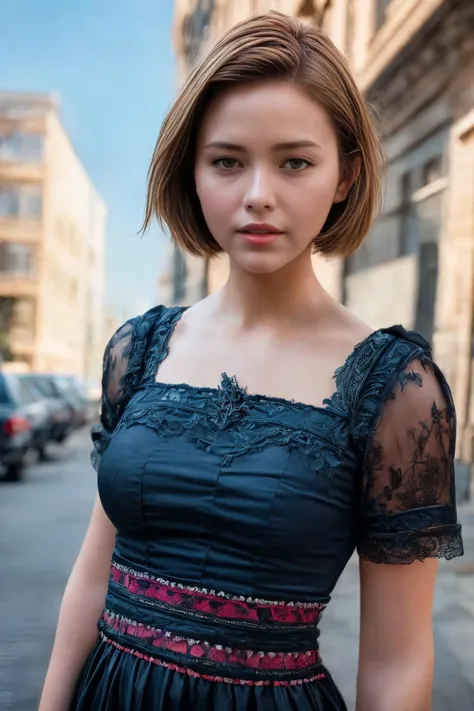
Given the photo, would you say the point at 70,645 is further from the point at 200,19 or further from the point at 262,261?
the point at 200,19

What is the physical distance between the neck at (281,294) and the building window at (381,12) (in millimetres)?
7605

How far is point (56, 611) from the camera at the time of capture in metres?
4.23

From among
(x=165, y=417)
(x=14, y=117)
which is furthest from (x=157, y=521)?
(x=14, y=117)

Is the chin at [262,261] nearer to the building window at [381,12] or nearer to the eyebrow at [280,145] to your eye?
the eyebrow at [280,145]

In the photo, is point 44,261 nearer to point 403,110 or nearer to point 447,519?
point 403,110

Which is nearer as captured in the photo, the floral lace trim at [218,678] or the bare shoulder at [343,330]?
the floral lace trim at [218,678]

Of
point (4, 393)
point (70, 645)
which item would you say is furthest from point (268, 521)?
point (4, 393)

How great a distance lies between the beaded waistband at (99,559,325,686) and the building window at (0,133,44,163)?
80.2 ft

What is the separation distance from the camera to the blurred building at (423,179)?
256 inches

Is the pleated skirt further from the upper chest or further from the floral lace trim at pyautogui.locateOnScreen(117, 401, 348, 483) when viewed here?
the upper chest

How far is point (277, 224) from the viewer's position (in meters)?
1.17

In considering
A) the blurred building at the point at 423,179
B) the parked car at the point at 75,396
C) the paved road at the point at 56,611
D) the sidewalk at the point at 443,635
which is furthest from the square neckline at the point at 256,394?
the parked car at the point at 75,396

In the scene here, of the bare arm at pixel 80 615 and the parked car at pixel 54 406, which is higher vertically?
the bare arm at pixel 80 615

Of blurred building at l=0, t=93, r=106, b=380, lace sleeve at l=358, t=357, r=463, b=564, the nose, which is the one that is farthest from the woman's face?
blurred building at l=0, t=93, r=106, b=380
